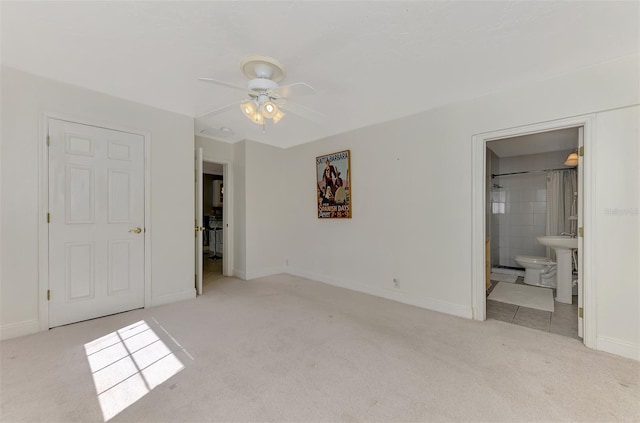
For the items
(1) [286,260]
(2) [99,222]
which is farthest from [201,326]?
(1) [286,260]

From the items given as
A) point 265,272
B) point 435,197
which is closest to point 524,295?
point 435,197

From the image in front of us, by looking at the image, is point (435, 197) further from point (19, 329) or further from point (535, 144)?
point (19, 329)

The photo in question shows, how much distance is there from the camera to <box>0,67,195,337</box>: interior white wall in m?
2.43

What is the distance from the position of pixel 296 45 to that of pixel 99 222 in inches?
110

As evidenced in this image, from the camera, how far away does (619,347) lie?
7.15ft

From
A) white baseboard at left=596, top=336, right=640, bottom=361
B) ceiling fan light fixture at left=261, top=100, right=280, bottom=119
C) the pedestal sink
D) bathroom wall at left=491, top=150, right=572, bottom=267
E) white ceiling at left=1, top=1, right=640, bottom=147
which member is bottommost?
white baseboard at left=596, top=336, right=640, bottom=361

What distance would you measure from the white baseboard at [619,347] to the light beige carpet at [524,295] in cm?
101

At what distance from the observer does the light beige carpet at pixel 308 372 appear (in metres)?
1.55

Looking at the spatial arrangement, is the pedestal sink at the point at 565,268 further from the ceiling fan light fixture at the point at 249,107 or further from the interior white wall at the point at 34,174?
the interior white wall at the point at 34,174

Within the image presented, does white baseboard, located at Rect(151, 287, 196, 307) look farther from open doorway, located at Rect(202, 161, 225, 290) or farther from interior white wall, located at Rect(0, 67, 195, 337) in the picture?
open doorway, located at Rect(202, 161, 225, 290)

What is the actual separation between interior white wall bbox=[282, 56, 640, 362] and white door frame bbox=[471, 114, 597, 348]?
0.05 m

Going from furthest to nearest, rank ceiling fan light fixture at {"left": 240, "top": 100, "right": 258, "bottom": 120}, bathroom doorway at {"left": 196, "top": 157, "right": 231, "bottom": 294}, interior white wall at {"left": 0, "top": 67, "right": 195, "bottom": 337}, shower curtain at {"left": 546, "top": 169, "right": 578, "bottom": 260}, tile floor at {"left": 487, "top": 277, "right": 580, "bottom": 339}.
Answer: bathroom doorway at {"left": 196, "top": 157, "right": 231, "bottom": 294}, shower curtain at {"left": 546, "top": 169, "right": 578, "bottom": 260}, tile floor at {"left": 487, "top": 277, "right": 580, "bottom": 339}, interior white wall at {"left": 0, "top": 67, "right": 195, "bottom": 337}, ceiling fan light fixture at {"left": 240, "top": 100, "right": 258, "bottom": 120}

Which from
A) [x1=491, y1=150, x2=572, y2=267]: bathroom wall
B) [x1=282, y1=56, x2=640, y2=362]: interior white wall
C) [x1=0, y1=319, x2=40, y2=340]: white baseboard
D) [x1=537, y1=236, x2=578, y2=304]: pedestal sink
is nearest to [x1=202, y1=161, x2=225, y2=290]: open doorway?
[x1=282, y1=56, x2=640, y2=362]: interior white wall

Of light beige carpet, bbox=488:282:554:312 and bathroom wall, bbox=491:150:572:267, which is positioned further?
bathroom wall, bbox=491:150:572:267
